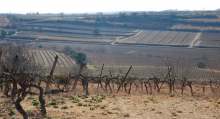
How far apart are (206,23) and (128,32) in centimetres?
3082

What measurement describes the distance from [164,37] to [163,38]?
1389mm

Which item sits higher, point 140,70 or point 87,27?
point 87,27

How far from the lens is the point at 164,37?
3730 inches

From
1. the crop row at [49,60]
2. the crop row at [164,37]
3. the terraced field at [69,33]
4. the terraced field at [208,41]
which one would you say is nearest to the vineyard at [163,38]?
the crop row at [164,37]

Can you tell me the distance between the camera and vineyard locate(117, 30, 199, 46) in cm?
8681

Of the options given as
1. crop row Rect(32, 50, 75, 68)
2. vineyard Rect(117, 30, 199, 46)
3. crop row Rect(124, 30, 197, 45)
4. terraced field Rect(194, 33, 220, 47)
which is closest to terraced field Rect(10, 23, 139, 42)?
vineyard Rect(117, 30, 199, 46)

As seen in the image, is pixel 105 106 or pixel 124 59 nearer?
pixel 105 106

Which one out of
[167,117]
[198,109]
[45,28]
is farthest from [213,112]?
[45,28]

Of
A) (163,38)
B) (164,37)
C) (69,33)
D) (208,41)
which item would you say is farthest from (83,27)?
(208,41)

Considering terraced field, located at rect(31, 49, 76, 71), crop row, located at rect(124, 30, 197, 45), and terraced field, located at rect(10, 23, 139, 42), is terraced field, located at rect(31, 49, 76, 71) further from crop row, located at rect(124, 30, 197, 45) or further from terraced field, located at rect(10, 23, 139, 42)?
crop row, located at rect(124, 30, 197, 45)

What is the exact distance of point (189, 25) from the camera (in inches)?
4323

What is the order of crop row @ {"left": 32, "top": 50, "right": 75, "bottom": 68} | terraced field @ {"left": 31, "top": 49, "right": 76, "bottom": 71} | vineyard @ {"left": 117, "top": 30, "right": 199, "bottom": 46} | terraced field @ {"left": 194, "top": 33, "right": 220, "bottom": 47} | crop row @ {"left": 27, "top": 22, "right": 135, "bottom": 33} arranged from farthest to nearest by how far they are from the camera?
crop row @ {"left": 27, "top": 22, "right": 135, "bottom": 33} < vineyard @ {"left": 117, "top": 30, "right": 199, "bottom": 46} < terraced field @ {"left": 194, "top": 33, "right": 220, "bottom": 47} < crop row @ {"left": 32, "top": 50, "right": 75, "bottom": 68} < terraced field @ {"left": 31, "top": 49, "right": 76, "bottom": 71}

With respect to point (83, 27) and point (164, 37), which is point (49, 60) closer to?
point (164, 37)

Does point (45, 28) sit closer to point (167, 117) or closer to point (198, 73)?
point (198, 73)
